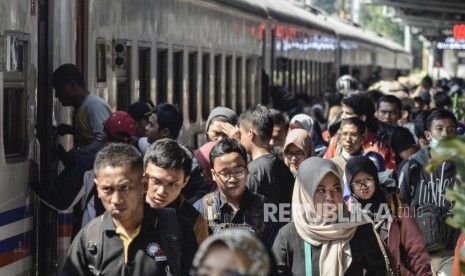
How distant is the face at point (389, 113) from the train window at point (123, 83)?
8.91 feet

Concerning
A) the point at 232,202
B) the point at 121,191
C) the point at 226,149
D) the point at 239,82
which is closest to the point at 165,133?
the point at 226,149

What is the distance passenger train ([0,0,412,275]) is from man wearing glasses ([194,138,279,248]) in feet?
3.57

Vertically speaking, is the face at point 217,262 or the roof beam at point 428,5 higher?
the roof beam at point 428,5

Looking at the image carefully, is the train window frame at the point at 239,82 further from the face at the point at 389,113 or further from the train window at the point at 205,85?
the face at the point at 389,113

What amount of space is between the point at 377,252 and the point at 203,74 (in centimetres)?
967

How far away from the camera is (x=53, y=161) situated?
321 inches

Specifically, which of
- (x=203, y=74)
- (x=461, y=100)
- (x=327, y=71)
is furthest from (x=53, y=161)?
(x=327, y=71)

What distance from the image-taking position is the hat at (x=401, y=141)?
10.4 meters

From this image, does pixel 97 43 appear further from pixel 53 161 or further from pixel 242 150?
pixel 242 150

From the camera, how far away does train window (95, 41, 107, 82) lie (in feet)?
31.5

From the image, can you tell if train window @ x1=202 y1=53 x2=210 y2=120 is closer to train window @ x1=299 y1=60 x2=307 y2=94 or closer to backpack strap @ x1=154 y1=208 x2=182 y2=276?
train window @ x1=299 y1=60 x2=307 y2=94

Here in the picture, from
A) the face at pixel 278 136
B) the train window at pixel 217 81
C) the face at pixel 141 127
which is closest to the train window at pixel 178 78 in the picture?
the train window at pixel 217 81

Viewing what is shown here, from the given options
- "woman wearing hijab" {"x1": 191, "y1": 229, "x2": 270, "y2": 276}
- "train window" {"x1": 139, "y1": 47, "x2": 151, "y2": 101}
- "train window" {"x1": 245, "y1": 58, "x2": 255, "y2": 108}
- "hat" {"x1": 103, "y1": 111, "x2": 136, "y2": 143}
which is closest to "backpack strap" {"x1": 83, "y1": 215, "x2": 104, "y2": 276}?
"woman wearing hijab" {"x1": 191, "y1": 229, "x2": 270, "y2": 276}

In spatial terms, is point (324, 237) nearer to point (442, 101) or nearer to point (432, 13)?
point (442, 101)
